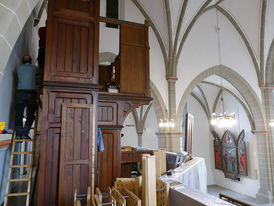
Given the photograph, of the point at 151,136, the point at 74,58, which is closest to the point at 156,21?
the point at 74,58

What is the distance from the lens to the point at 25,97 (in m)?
3.48

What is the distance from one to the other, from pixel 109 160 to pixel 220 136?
1252 cm

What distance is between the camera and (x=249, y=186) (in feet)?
41.2

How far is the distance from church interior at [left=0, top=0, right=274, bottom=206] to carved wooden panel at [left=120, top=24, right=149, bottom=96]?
0.07 feet

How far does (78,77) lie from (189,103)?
13.7 meters

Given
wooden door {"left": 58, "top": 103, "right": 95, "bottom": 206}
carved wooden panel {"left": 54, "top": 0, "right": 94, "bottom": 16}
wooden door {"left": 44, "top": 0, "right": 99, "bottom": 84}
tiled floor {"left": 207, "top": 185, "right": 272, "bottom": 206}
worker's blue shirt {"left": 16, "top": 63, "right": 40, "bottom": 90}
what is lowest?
tiled floor {"left": 207, "top": 185, "right": 272, "bottom": 206}

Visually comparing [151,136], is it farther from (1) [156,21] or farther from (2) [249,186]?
(1) [156,21]

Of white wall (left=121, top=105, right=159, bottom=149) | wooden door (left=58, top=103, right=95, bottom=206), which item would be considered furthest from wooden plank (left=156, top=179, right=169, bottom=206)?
white wall (left=121, top=105, right=159, bottom=149)

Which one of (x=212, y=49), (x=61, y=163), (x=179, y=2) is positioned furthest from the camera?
(x=212, y=49)

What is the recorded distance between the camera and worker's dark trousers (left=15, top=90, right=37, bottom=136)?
3398mm

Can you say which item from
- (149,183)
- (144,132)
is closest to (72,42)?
(149,183)

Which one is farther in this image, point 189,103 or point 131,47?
point 189,103

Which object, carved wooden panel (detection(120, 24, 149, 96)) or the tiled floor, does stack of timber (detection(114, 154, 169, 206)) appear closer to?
carved wooden panel (detection(120, 24, 149, 96))

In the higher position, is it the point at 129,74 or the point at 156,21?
the point at 156,21
